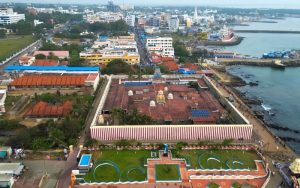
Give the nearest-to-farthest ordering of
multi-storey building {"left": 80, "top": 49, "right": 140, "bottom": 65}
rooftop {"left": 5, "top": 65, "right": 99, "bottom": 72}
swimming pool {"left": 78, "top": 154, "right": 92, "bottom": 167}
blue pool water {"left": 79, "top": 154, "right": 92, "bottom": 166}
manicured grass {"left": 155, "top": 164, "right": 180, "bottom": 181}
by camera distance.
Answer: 1. manicured grass {"left": 155, "top": 164, "right": 180, "bottom": 181}
2. swimming pool {"left": 78, "top": 154, "right": 92, "bottom": 167}
3. blue pool water {"left": 79, "top": 154, "right": 92, "bottom": 166}
4. rooftop {"left": 5, "top": 65, "right": 99, "bottom": 72}
5. multi-storey building {"left": 80, "top": 49, "right": 140, "bottom": 65}

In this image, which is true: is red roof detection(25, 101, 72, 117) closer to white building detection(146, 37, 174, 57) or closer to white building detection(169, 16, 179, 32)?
white building detection(146, 37, 174, 57)

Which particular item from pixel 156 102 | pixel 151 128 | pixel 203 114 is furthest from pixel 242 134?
pixel 156 102

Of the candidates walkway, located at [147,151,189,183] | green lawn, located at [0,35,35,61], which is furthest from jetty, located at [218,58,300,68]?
green lawn, located at [0,35,35,61]

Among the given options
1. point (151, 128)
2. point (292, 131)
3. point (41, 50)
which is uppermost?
point (41, 50)

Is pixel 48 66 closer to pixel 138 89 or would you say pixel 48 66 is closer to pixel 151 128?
pixel 138 89

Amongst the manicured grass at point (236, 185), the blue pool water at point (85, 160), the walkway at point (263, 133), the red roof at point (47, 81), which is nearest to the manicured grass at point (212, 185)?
the manicured grass at point (236, 185)

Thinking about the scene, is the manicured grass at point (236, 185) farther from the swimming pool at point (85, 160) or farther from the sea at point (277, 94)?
the swimming pool at point (85, 160)

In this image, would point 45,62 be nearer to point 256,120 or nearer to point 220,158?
point 256,120
